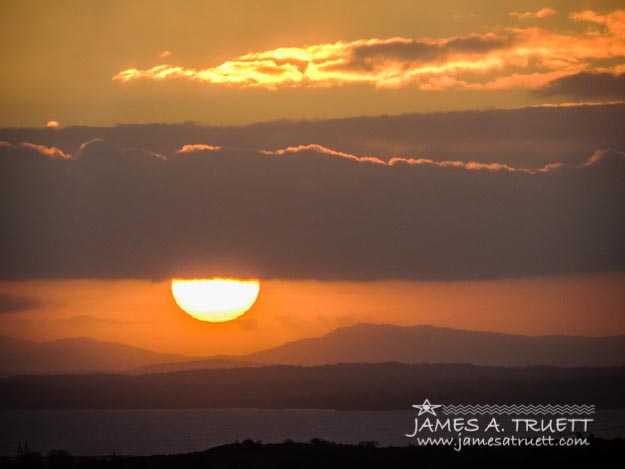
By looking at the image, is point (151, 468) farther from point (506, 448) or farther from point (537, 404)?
point (537, 404)

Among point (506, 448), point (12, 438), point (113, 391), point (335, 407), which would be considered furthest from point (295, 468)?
point (12, 438)

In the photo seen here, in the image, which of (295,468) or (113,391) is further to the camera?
(113,391)

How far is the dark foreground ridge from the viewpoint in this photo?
76.0ft

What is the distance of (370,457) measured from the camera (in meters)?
24.0

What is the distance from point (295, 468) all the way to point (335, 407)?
152ft

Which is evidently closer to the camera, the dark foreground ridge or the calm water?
the dark foreground ridge

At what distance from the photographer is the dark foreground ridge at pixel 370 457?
2316cm

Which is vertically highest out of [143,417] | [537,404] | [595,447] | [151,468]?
[143,417]

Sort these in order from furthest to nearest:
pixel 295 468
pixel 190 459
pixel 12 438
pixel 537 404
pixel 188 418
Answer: pixel 188 418 < pixel 12 438 < pixel 537 404 < pixel 190 459 < pixel 295 468

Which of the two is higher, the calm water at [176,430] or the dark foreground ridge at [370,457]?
the calm water at [176,430]

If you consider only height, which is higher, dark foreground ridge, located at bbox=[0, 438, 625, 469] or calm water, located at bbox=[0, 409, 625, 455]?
calm water, located at bbox=[0, 409, 625, 455]

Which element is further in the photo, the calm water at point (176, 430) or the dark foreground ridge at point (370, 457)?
the calm water at point (176, 430)

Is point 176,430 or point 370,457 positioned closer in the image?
point 370,457

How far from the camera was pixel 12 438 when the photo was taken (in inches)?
3049
